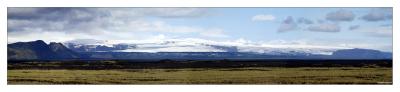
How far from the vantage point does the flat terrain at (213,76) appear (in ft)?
61.8

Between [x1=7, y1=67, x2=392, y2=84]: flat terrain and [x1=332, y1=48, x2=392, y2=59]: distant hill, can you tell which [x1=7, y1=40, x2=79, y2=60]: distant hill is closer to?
[x1=7, y1=67, x2=392, y2=84]: flat terrain

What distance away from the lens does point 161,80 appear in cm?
1892

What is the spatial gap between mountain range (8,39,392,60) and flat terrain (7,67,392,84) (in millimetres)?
274

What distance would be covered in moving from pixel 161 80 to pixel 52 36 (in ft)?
7.44

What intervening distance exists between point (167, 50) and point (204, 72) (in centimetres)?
83

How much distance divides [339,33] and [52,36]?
5513 mm

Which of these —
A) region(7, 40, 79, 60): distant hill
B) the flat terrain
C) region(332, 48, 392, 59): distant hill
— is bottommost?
the flat terrain

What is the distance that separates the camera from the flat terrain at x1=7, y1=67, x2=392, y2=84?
18.8 metres

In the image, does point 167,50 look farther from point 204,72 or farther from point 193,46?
point 204,72

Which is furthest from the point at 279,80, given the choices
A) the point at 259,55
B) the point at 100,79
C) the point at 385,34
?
the point at 100,79

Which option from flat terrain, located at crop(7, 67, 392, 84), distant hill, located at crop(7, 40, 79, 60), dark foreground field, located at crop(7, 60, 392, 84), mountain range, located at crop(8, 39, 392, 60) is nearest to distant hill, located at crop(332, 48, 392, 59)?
mountain range, located at crop(8, 39, 392, 60)
